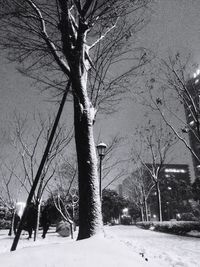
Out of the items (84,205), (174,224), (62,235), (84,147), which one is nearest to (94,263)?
(84,205)

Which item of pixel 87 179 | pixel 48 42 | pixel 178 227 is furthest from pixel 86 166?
pixel 178 227

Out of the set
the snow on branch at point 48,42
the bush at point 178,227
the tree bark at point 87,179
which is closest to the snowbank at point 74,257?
the tree bark at point 87,179

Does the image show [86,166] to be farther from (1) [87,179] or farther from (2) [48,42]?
(2) [48,42]

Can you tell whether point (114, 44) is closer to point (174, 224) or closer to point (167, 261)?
point (167, 261)

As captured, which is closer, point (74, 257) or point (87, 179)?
point (74, 257)

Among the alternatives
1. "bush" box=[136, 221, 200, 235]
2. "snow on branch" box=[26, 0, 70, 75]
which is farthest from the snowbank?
"bush" box=[136, 221, 200, 235]

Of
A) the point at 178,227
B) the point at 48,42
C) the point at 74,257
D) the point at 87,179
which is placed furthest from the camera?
the point at 178,227

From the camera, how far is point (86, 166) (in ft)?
11.6

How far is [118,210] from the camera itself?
168 ft

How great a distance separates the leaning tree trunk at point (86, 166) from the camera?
319 centimetres

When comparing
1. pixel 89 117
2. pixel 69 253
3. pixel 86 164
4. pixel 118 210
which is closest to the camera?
pixel 69 253

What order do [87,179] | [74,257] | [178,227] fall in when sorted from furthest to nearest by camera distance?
[178,227] < [87,179] < [74,257]

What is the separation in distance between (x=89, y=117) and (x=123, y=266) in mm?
2636

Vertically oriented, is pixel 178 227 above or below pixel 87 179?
below
